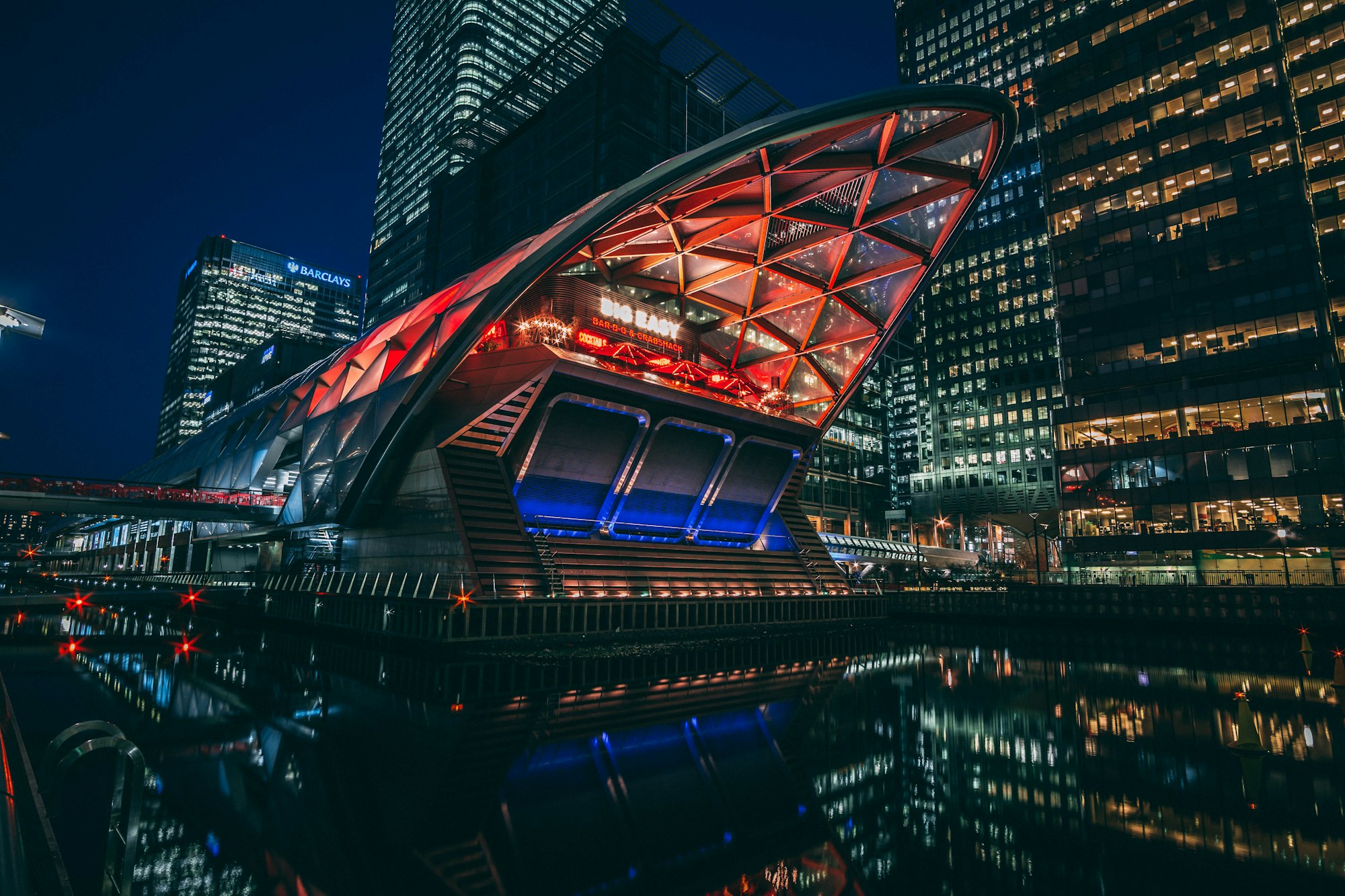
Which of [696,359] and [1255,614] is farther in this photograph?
[696,359]

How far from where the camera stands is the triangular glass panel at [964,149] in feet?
95.6

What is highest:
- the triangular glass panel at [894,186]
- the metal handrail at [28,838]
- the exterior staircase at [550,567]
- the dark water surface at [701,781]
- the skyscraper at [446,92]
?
the skyscraper at [446,92]

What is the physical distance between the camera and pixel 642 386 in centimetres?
3259

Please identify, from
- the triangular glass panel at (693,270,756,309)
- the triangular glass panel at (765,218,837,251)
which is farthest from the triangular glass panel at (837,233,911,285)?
the triangular glass panel at (693,270,756,309)

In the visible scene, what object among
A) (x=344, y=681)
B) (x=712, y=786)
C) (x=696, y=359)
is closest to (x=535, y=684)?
(x=344, y=681)

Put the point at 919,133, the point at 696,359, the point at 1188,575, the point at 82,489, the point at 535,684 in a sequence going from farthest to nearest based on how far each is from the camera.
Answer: the point at 1188,575
the point at 696,359
the point at 82,489
the point at 919,133
the point at 535,684

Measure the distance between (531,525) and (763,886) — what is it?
28383 millimetres

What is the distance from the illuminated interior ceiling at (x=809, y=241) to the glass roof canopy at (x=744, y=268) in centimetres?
9

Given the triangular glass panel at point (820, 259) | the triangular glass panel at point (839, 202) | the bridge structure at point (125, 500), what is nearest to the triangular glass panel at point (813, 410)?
the triangular glass panel at point (820, 259)

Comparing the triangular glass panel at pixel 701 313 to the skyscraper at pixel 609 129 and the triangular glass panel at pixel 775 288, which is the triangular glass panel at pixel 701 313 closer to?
the triangular glass panel at pixel 775 288

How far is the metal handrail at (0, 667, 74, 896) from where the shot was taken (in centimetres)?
351

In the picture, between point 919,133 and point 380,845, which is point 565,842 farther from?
point 919,133

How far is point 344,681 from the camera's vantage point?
17.9m

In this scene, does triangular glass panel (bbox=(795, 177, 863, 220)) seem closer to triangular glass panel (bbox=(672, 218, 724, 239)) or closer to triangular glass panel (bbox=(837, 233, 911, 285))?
triangular glass panel (bbox=(837, 233, 911, 285))
